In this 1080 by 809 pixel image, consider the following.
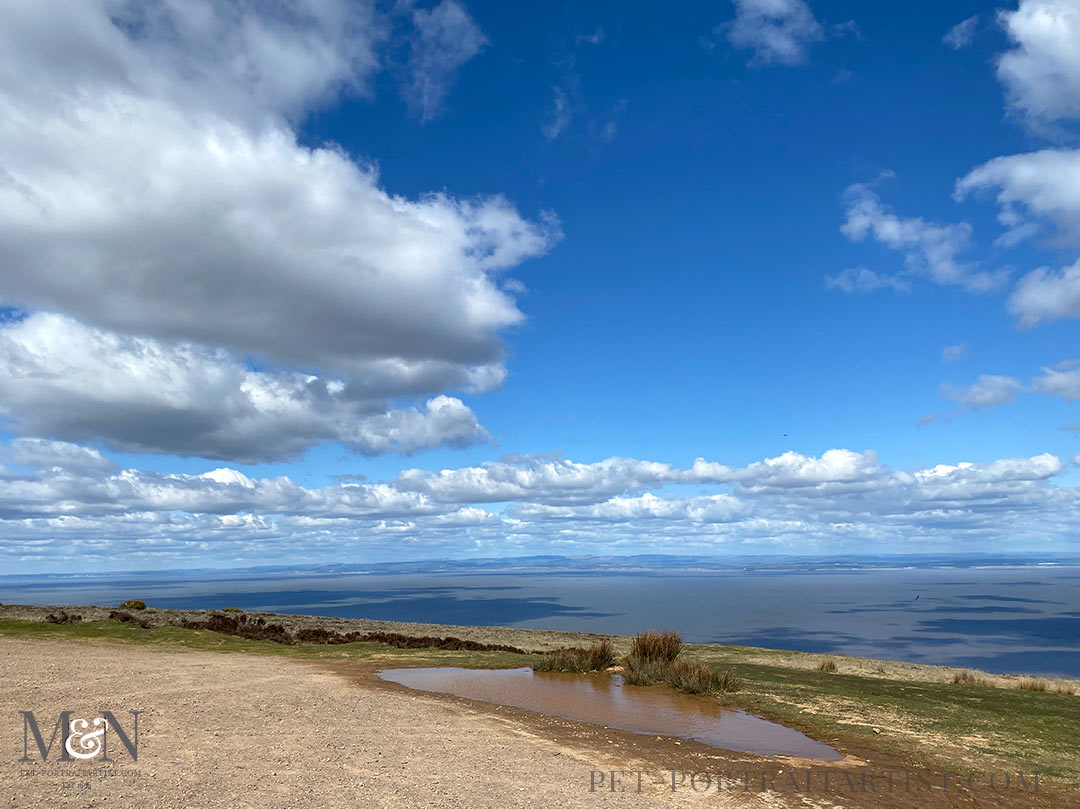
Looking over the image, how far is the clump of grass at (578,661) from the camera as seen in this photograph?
1980 centimetres

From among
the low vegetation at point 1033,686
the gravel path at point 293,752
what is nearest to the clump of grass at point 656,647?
the gravel path at point 293,752

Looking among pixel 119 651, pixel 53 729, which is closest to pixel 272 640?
pixel 119 651

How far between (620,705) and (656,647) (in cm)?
468

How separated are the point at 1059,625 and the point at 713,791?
127414 millimetres

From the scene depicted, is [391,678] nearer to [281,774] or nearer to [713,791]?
[281,774]

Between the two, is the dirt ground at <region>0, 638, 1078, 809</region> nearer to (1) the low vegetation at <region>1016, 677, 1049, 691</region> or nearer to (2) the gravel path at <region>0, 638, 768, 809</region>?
(2) the gravel path at <region>0, 638, 768, 809</region>

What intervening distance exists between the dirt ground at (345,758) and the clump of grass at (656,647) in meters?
6.62

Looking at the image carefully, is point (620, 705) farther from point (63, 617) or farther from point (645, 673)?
point (63, 617)

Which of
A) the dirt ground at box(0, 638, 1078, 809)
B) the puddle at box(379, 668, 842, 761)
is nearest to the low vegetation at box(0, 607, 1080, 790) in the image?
the puddle at box(379, 668, 842, 761)

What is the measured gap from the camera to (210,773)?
8422 mm

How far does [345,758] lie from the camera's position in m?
9.41

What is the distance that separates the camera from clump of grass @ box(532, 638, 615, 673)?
1980 centimetres

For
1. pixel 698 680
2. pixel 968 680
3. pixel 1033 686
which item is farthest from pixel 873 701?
pixel 968 680

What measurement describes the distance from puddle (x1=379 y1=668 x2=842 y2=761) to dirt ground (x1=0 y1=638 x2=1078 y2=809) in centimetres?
92
